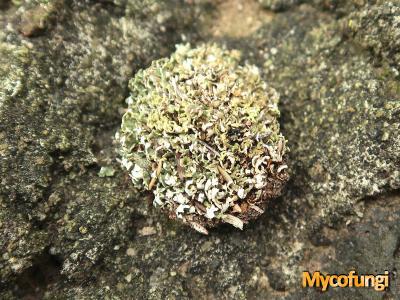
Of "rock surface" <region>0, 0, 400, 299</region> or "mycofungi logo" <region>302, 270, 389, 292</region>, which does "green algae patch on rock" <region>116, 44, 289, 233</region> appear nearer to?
"rock surface" <region>0, 0, 400, 299</region>

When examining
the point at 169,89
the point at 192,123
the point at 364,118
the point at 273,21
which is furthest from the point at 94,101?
the point at 364,118

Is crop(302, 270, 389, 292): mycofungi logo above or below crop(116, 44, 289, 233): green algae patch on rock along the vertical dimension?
below

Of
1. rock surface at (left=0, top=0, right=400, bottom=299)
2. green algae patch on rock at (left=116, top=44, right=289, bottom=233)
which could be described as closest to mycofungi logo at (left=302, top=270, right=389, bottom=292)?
rock surface at (left=0, top=0, right=400, bottom=299)

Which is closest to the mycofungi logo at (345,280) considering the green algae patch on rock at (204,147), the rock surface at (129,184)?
the rock surface at (129,184)

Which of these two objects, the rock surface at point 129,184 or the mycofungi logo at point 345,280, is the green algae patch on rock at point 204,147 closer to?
the rock surface at point 129,184

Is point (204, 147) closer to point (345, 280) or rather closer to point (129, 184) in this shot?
point (129, 184)

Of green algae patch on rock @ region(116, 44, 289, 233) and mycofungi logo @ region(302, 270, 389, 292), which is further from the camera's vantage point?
mycofungi logo @ region(302, 270, 389, 292)
